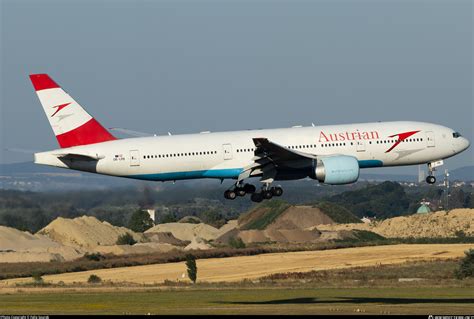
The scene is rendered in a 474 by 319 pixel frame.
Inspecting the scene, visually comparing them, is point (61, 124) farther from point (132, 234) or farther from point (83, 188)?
point (132, 234)

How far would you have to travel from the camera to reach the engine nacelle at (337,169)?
2928 inches

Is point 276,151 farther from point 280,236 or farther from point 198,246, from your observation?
point 280,236

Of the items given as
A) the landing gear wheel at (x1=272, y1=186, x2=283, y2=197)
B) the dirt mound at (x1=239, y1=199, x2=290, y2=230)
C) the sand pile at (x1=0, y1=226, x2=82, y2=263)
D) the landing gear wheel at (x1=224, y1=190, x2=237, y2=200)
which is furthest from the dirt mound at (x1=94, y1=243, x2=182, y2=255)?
the landing gear wheel at (x1=272, y1=186, x2=283, y2=197)

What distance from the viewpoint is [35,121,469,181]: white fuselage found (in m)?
74.1

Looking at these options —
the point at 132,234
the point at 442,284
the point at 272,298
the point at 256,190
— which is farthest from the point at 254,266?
the point at 132,234

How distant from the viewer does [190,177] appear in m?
76.0

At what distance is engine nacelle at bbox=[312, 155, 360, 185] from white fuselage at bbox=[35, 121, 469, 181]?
1.25 metres

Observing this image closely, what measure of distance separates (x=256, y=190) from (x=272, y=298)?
51.8ft

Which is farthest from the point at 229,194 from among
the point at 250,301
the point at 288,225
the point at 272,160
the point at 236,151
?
the point at 288,225

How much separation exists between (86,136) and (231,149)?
9.27 m

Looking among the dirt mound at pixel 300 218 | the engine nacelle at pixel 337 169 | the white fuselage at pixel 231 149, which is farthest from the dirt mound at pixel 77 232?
the engine nacelle at pixel 337 169

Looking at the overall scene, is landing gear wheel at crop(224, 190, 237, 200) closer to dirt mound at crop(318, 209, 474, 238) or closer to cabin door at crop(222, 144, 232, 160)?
cabin door at crop(222, 144, 232, 160)

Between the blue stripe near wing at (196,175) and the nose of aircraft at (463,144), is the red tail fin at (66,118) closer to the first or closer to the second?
the blue stripe near wing at (196,175)

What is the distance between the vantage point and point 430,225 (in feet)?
406
